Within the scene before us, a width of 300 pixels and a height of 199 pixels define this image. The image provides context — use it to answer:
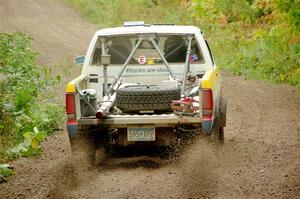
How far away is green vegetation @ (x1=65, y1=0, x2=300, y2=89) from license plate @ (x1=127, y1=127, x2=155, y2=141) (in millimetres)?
8624

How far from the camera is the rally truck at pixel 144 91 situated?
891cm

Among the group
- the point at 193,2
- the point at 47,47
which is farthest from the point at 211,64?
the point at 193,2

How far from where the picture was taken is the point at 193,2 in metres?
28.1

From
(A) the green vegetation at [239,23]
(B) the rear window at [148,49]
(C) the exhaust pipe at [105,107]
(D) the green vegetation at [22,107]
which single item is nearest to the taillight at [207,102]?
(C) the exhaust pipe at [105,107]

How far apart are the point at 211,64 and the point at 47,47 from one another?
14156 millimetres

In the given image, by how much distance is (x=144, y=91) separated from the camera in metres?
9.08

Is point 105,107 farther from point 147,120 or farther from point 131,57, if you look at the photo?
point 131,57

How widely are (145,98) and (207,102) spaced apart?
85cm

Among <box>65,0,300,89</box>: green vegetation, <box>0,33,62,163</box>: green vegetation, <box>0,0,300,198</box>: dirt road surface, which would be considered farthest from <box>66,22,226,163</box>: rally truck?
<box>65,0,300,89</box>: green vegetation

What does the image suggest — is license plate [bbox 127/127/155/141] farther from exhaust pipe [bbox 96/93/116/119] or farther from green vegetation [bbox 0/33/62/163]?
green vegetation [bbox 0/33/62/163]

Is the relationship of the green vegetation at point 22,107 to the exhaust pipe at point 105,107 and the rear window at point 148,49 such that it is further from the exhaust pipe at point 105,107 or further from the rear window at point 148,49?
the rear window at point 148,49

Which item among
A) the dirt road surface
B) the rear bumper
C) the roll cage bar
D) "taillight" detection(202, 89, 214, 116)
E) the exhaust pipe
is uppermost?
the roll cage bar

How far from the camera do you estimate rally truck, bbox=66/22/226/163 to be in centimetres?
891

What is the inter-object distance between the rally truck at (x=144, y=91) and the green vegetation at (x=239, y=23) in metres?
7.00
